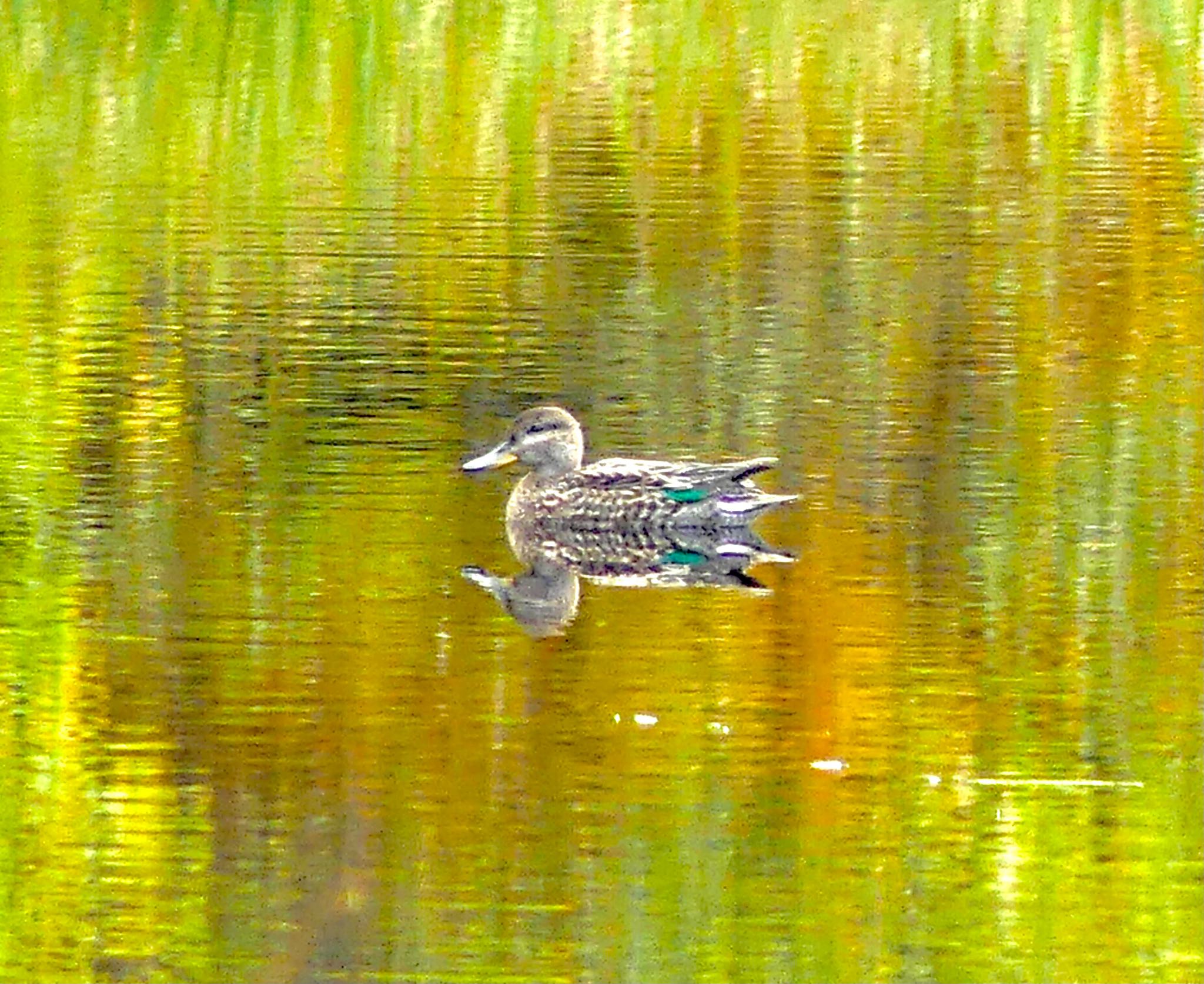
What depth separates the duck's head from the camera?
9.50 metres

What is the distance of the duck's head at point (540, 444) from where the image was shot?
374 inches

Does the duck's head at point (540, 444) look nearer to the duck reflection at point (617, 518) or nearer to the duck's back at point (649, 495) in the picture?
the duck reflection at point (617, 518)

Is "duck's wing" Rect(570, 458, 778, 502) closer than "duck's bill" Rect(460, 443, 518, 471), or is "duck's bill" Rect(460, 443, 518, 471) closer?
"duck's wing" Rect(570, 458, 778, 502)

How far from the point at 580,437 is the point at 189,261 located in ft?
11.8

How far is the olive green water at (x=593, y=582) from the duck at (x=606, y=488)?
0.43 feet

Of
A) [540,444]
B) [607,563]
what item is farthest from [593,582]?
[540,444]

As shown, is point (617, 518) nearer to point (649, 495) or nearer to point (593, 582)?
point (649, 495)

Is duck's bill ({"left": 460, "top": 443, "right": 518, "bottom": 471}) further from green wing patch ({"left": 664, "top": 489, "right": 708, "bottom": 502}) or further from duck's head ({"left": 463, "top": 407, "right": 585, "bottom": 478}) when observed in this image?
green wing patch ({"left": 664, "top": 489, "right": 708, "bottom": 502})

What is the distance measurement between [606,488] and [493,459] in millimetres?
458

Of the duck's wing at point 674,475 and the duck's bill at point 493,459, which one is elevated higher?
the duck's bill at point 493,459

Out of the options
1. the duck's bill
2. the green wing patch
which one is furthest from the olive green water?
the green wing patch

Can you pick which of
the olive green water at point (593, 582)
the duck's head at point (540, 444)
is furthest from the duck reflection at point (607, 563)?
the duck's head at point (540, 444)

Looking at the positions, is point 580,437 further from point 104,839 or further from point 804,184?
point 804,184

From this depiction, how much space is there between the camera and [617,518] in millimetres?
9219
